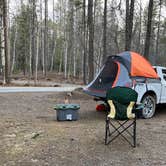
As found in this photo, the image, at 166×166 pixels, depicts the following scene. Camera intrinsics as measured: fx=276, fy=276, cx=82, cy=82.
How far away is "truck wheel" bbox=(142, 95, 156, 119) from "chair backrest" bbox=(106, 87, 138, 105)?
A: 2393 mm

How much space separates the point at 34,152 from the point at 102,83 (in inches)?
149

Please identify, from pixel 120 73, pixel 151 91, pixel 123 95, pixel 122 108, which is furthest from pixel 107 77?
pixel 122 108

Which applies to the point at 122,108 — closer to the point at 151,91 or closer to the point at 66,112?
the point at 66,112

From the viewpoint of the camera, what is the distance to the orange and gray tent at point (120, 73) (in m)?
7.53

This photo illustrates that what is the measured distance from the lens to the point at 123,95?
558cm

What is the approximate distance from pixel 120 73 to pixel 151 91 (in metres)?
1.14

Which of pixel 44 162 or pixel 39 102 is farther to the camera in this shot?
pixel 39 102

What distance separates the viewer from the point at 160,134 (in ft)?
19.4

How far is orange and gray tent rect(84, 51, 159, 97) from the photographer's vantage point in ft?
24.7

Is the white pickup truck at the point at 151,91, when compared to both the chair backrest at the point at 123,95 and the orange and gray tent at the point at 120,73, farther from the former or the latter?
the chair backrest at the point at 123,95

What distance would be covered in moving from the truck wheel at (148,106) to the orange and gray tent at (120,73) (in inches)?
24.2

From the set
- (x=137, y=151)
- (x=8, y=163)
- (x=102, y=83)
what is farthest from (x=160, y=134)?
(x=8, y=163)

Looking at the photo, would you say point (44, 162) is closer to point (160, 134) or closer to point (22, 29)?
point (160, 134)

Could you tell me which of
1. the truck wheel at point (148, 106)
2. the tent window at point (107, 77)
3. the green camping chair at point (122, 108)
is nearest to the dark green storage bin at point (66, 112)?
the tent window at point (107, 77)
